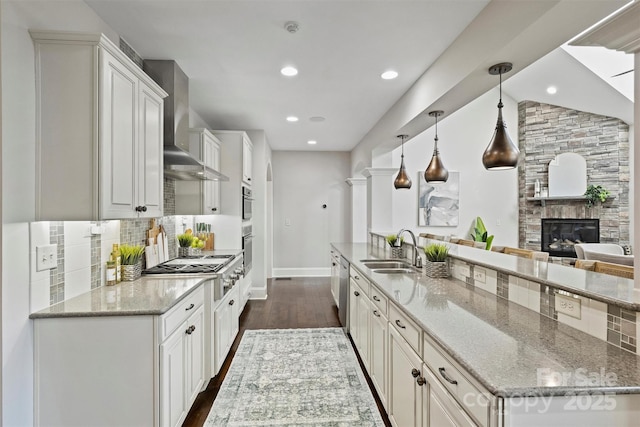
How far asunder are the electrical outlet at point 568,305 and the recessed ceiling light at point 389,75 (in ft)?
7.40

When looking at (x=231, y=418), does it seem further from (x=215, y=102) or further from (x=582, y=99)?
(x=582, y=99)

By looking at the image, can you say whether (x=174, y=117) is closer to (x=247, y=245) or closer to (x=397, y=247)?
(x=247, y=245)

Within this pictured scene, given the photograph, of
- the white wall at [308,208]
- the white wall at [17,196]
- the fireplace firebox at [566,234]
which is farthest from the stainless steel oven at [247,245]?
the fireplace firebox at [566,234]

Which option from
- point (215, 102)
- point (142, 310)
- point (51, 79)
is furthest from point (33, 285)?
point (215, 102)

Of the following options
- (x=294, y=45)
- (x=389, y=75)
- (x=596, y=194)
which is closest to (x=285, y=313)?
(x=389, y=75)

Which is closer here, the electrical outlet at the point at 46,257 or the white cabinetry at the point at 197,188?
the electrical outlet at the point at 46,257

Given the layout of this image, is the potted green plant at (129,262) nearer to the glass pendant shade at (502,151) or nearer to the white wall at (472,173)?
the glass pendant shade at (502,151)

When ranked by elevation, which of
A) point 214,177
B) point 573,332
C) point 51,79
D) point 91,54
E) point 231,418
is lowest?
point 231,418

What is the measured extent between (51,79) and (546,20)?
2511mm

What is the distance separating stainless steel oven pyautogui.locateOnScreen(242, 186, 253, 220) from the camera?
172 inches

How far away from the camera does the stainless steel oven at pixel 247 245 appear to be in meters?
4.39

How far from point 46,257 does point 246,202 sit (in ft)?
9.63

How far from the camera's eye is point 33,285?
1603 mm

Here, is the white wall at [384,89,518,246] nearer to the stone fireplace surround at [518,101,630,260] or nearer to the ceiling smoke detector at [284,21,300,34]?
the stone fireplace surround at [518,101,630,260]
